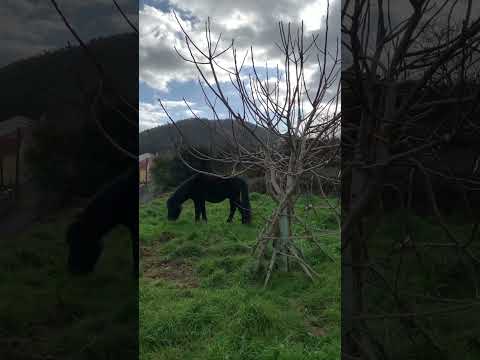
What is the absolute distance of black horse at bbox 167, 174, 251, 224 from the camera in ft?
16.3

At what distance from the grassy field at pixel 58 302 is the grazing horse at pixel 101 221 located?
0.8 inches

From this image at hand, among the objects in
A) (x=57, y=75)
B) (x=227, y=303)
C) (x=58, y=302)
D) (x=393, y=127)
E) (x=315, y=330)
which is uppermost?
(x=57, y=75)

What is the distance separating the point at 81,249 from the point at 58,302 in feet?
0.41

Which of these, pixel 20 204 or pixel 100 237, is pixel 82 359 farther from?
pixel 20 204

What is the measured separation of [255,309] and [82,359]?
2051 mm

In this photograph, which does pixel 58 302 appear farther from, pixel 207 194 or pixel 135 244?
pixel 207 194

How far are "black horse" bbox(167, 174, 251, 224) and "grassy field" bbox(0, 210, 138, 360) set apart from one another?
3936 millimetres

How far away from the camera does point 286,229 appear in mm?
3492

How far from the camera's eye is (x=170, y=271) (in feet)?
13.8

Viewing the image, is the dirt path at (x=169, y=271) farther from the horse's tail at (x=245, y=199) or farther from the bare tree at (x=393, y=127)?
the bare tree at (x=393, y=127)

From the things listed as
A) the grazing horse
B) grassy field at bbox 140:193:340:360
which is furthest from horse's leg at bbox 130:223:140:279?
grassy field at bbox 140:193:340:360

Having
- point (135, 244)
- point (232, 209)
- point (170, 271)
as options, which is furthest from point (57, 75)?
point (232, 209)

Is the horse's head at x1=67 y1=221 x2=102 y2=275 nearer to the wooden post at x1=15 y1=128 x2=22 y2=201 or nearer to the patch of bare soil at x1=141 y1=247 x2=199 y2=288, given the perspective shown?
the wooden post at x1=15 y1=128 x2=22 y2=201

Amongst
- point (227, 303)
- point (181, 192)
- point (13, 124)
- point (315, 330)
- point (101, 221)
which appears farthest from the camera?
point (181, 192)
